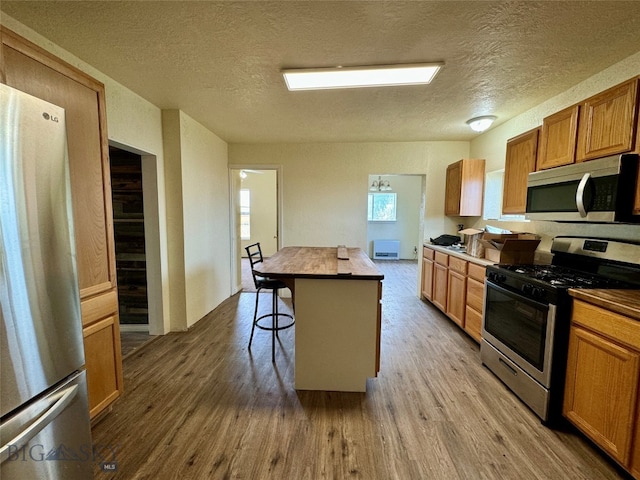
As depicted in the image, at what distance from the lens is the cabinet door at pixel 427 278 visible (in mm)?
3842

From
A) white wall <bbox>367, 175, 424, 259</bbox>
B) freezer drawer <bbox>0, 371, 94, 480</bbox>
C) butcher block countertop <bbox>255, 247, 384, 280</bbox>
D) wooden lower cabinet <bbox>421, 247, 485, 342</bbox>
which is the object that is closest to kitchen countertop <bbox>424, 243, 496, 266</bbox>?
wooden lower cabinet <bbox>421, 247, 485, 342</bbox>

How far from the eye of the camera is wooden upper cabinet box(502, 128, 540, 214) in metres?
2.38

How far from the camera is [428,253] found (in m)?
3.96

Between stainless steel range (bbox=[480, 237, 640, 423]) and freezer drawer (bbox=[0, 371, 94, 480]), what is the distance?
2.46 meters

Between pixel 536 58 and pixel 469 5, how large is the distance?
88cm

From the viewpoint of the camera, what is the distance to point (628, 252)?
1.75m

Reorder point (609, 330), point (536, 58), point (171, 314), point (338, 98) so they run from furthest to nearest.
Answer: point (171, 314) < point (338, 98) < point (536, 58) < point (609, 330)

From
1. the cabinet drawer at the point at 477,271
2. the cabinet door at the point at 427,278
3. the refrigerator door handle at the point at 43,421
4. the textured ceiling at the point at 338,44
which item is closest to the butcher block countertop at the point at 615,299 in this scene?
the cabinet drawer at the point at 477,271

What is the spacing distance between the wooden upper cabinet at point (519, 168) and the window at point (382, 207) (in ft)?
17.1

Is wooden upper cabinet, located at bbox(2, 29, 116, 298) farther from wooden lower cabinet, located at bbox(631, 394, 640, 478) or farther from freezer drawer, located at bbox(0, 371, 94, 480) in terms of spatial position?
wooden lower cabinet, located at bbox(631, 394, 640, 478)

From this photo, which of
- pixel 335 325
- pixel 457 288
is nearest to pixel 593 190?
pixel 457 288

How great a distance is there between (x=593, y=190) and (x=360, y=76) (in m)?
1.79

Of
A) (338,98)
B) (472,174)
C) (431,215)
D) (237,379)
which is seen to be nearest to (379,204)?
(431,215)

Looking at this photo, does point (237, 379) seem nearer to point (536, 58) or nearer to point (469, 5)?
point (469, 5)
